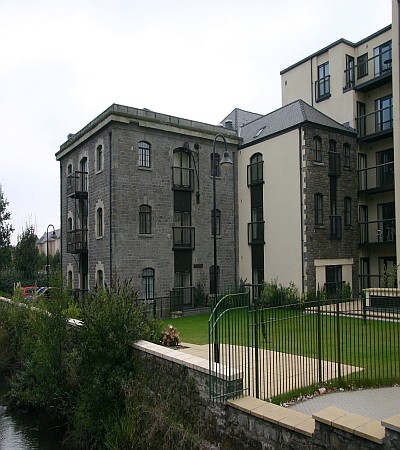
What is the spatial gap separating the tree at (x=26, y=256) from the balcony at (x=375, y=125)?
28.5 meters

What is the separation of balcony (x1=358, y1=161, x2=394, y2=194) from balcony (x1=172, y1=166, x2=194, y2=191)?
32.0 ft

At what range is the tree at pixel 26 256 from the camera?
122 feet

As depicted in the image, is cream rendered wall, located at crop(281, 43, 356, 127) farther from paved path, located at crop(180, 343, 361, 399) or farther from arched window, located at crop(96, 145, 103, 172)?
paved path, located at crop(180, 343, 361, 399)

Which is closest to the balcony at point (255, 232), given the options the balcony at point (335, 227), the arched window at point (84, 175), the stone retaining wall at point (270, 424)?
the balcony at point (335, 227)

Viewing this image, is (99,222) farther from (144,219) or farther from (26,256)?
(26,256)

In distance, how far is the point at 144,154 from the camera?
71.1 feet

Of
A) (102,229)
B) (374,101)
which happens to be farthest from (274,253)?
(374,101)

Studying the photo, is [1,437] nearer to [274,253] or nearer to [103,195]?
[103,195]

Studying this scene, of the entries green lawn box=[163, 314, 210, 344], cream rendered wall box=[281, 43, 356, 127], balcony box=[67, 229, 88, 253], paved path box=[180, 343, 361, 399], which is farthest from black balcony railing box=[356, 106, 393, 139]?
paved path box=[180, 343, 361, 399]

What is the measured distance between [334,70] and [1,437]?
24.8 meters

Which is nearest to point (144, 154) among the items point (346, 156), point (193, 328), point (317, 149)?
point (317, 149)

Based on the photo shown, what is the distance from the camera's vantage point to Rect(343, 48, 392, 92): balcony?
23.1m

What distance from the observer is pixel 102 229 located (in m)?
21.9

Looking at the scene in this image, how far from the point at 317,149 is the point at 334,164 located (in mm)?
1591
